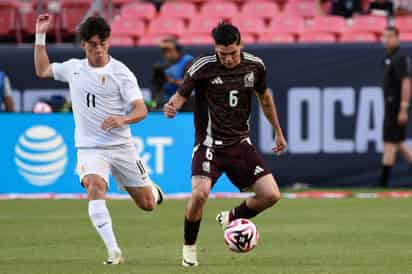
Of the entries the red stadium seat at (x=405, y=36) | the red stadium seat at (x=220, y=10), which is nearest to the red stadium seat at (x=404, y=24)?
the red stadium seat at (x=405, y=36)

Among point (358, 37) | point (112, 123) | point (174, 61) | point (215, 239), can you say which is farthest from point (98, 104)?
point (358, 37)

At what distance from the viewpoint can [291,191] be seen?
68.0ft

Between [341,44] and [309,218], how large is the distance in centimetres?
588

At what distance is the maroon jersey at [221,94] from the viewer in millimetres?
11484

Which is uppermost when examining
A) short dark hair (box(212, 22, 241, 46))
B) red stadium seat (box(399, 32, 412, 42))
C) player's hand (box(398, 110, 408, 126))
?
short dark hair (box(212, 22, 241, 46))

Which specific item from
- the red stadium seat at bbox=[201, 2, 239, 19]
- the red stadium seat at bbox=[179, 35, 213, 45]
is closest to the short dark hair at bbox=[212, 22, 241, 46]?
the red stadium seat at bbox=[179, 35, 213, 45]

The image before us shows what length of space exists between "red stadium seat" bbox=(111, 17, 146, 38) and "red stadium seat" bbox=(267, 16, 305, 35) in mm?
2536

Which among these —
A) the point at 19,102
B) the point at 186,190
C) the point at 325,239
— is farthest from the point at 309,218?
the point at 19,102

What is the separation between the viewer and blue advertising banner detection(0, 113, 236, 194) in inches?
786

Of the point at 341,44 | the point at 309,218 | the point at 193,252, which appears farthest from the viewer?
the point at 341,44

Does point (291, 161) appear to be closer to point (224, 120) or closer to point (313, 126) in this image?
point (313, 126)

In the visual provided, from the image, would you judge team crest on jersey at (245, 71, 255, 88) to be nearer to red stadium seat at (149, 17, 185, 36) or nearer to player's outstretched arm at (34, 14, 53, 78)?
player's outstretched arm at (34, 14, 53, 78)

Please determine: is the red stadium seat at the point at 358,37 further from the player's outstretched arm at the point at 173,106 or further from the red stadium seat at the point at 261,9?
the player's outstretched arm at the point at 173,106

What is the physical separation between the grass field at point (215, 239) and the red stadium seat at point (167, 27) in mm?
5782
